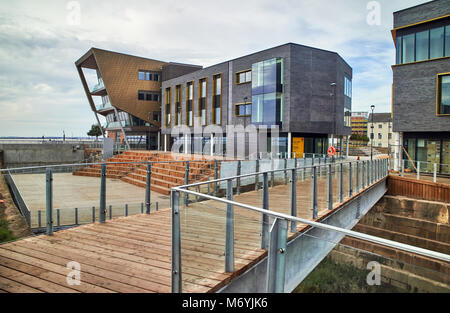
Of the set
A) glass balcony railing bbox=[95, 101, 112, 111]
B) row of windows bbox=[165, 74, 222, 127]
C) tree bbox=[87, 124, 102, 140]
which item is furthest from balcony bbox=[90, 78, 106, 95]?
tree bbox=[87, 124, 102, 140]

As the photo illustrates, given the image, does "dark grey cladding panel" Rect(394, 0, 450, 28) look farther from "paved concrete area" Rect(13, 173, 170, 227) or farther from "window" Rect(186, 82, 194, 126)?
"window" Rect(186, 82, 194, 126)

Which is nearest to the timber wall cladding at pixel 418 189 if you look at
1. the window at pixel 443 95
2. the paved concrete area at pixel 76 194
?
the window at pixel 443 95

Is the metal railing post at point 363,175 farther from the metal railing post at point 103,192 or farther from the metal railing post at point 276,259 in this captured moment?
the metal railing post at point 276,259

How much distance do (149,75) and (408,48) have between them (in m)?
38.6

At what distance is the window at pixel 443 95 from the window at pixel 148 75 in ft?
134

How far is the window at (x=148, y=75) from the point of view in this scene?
163ft

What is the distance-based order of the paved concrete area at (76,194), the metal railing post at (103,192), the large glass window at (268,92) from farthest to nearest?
the large glass window at (268,92) → the metal railing post at (103,192) → the paved concrete area at (76,194)

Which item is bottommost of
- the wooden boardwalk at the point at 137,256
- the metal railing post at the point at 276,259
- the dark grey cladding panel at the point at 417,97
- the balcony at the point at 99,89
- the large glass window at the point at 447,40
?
the wooden boardwalk at the point at 137,256

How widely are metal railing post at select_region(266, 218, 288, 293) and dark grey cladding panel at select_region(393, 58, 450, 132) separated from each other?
2492 cm

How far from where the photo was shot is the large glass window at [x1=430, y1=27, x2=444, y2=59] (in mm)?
21906

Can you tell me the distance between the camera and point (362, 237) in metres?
1.86

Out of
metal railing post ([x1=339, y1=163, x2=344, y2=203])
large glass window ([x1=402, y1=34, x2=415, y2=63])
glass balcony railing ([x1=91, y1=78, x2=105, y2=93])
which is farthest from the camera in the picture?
glass balcony railing ([x1=91, y1=78, x2=105, y2=93])

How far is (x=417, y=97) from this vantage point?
2305 centimetres

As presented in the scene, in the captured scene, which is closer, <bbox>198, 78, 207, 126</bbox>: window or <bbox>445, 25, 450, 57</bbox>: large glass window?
<bbox>445, 25, 450, 57</bbox>: large glass window
